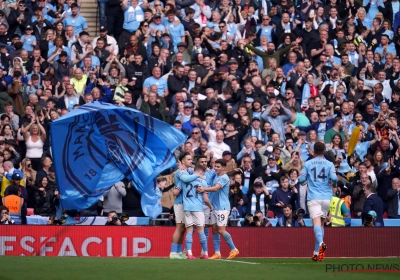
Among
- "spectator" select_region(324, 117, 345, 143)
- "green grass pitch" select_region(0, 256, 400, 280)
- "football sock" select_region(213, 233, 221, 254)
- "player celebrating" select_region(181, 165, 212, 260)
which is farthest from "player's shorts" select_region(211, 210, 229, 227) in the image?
"spectator" select_region(324, 117, 345, 143)

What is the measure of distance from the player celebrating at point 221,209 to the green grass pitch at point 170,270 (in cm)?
147

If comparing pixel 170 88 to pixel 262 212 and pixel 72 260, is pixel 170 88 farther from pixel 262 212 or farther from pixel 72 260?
pixel 72 260

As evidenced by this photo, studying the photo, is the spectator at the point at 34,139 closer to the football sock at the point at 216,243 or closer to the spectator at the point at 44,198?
the spectator at the point at 44,198

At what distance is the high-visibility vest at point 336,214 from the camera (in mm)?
24141

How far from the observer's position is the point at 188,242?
69.1 feet

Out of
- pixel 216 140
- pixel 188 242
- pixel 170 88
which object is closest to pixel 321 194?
pixel 188 242

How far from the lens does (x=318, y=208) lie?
20.6m

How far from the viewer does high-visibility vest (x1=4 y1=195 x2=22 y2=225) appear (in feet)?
78.6

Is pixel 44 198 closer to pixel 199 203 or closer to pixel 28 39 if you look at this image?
pixel 199 203

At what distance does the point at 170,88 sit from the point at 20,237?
23.5 ft

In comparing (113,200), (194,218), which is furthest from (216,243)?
(113,200)

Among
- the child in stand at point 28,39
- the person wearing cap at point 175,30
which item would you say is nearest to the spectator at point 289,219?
the person wearing cap at point 175,30

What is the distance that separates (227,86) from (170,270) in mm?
12199

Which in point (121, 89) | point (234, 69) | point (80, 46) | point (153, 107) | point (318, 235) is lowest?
point (318, 235)
